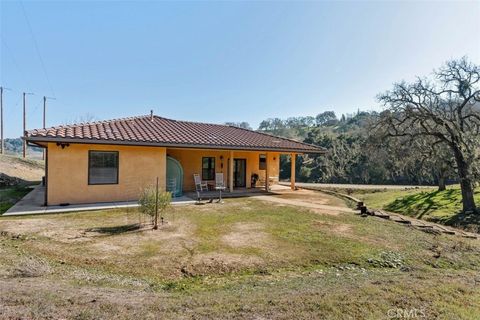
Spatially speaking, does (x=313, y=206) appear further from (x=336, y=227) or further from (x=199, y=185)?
(x=199, y=185)

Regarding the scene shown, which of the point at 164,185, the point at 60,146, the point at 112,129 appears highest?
the point at 112,129

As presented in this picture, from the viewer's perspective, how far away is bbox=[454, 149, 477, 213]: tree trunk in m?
12.5

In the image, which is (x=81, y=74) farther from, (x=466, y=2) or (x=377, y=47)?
(x=466, y=2)

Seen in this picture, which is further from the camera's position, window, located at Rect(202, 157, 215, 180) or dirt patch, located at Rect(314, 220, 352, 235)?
window, located at Rect(202, 157, 215, 180)

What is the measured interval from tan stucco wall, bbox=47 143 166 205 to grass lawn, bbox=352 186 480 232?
12401mm

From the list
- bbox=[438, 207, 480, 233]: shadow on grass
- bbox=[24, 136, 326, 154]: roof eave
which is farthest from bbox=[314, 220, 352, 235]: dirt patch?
bbox=[438, 207, 480, 233]: shadow on grass

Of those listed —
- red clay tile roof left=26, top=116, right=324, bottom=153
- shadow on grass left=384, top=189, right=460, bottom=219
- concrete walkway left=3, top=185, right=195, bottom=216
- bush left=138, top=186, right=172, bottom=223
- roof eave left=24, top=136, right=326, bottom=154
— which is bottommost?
shadow on grass left=384, top=189, right=460, bottom=219

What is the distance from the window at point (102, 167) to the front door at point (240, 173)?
7443 mm

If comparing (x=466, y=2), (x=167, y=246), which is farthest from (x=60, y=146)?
(x=466, y=2)

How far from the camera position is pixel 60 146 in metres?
10.0

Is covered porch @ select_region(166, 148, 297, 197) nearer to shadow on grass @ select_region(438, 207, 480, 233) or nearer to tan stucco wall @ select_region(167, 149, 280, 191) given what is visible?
tan stucco wall @ select_region(167, 149, 280, 191)

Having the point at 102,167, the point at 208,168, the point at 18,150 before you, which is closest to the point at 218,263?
the point at 102,167

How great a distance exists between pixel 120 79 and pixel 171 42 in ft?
37.8

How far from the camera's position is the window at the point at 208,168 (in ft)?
50.7
